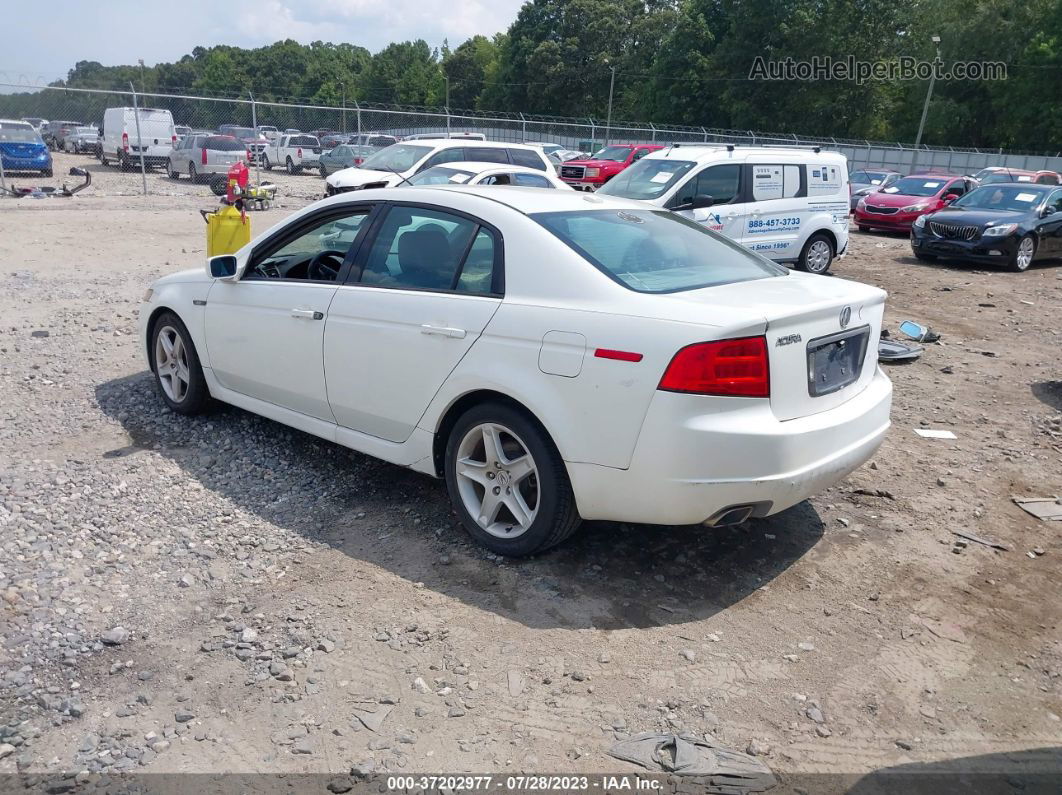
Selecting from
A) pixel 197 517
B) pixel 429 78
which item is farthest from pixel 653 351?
pixel 429 78

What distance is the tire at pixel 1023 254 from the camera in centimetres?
1477

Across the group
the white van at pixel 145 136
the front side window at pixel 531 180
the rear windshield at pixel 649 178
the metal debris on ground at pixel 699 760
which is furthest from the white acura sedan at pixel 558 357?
the white van at pixel 145 136

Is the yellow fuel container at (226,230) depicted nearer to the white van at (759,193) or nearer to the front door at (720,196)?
the white van at (759,193)

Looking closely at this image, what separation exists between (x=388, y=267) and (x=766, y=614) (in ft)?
8.08

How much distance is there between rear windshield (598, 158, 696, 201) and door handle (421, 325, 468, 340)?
323 inches

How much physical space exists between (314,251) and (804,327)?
3.11 meters

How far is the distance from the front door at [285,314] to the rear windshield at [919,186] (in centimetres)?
1995

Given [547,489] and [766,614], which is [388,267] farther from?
[766,614]

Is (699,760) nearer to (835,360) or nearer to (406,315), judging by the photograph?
(835,360)

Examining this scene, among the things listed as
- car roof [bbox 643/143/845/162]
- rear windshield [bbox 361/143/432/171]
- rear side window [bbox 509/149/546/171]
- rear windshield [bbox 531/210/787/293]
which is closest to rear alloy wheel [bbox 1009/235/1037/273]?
car roof [bbox 643/143/845/162]

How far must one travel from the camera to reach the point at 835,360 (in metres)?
3.87

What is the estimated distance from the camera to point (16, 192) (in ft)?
66.7

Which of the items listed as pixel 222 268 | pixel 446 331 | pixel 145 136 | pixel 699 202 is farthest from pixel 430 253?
pixel 145 136

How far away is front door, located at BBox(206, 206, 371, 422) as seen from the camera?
15.3 ft
